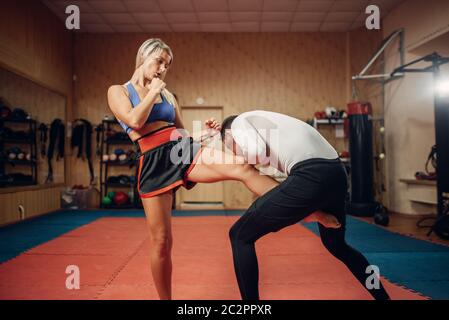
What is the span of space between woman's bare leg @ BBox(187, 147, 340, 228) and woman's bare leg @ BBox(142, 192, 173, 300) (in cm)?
22

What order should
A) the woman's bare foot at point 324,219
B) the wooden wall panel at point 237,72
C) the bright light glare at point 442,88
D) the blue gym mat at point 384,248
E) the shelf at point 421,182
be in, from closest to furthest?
the woman's bare foot at point 324,219 < the blue gym mat at point 384,248 < the bright light glare at point 442,88 < the shelf at point 421,182 < the wooden wall panel at point 237,72

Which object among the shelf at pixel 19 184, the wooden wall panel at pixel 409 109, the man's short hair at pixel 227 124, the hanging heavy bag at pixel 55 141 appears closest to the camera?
the man's short hair at pixel 227 124

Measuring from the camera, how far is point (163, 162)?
1776mm

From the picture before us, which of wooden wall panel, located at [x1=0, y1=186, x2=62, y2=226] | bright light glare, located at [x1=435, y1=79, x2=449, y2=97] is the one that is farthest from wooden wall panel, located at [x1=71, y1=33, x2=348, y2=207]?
bright light glare, located at [x1=435, y1=79, x2=449, y2=97]

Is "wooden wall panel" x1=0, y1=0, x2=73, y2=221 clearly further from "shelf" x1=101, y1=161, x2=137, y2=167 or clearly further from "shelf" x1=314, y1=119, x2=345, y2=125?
"shelf" x1=314, y1=119, x2=345, y2=125

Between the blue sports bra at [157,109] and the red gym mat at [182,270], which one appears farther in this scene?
the red gym mat at [182,270]

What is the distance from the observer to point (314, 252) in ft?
11.3

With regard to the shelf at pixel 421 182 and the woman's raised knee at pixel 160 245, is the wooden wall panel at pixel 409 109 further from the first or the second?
the woman's raised knee at pixel 160 245

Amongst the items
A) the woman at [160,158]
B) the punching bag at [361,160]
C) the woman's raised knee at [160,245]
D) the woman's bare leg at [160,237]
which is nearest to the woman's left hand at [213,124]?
the woman at [160,158]

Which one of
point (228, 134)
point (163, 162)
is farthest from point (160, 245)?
point (228, 134)

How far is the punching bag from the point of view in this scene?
6.04m

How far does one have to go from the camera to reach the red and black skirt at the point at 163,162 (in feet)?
5.77

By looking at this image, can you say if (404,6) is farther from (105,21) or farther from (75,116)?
(75,116)

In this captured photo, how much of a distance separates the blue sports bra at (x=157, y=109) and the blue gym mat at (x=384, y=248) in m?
2.09
